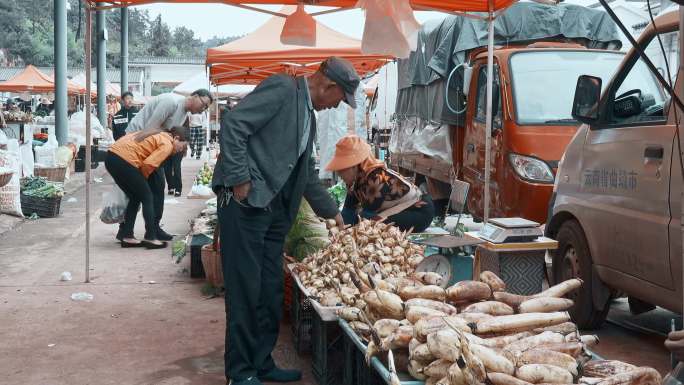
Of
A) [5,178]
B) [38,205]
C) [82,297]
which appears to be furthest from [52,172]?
[82,297]

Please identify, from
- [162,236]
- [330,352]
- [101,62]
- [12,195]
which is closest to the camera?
[330,352]

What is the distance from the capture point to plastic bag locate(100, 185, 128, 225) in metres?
10.2

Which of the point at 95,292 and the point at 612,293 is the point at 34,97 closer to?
the point at 95,292

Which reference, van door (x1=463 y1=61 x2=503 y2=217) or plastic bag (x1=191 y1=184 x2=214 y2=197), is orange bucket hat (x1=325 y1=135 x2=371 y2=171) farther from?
plastic bag (x1=191 y1=184 x2=214 y2=197)

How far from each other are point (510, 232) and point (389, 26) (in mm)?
1904

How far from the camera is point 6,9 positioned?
61.6m

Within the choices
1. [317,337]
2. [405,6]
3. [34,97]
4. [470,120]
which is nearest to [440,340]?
[317,337]

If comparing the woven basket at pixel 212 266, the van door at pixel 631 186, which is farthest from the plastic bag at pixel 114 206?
the van door at pixel 631 186

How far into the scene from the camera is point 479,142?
9.17 m

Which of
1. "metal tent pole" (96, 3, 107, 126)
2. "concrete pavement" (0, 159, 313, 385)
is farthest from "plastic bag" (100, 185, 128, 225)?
"metal tent pole" (96, 3, 107, 126)

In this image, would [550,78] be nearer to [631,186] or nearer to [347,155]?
[347,155]

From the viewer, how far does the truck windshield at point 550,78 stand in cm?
844

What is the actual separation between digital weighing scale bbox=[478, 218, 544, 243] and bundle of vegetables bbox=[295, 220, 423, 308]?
54 cm

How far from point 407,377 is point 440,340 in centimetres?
40
